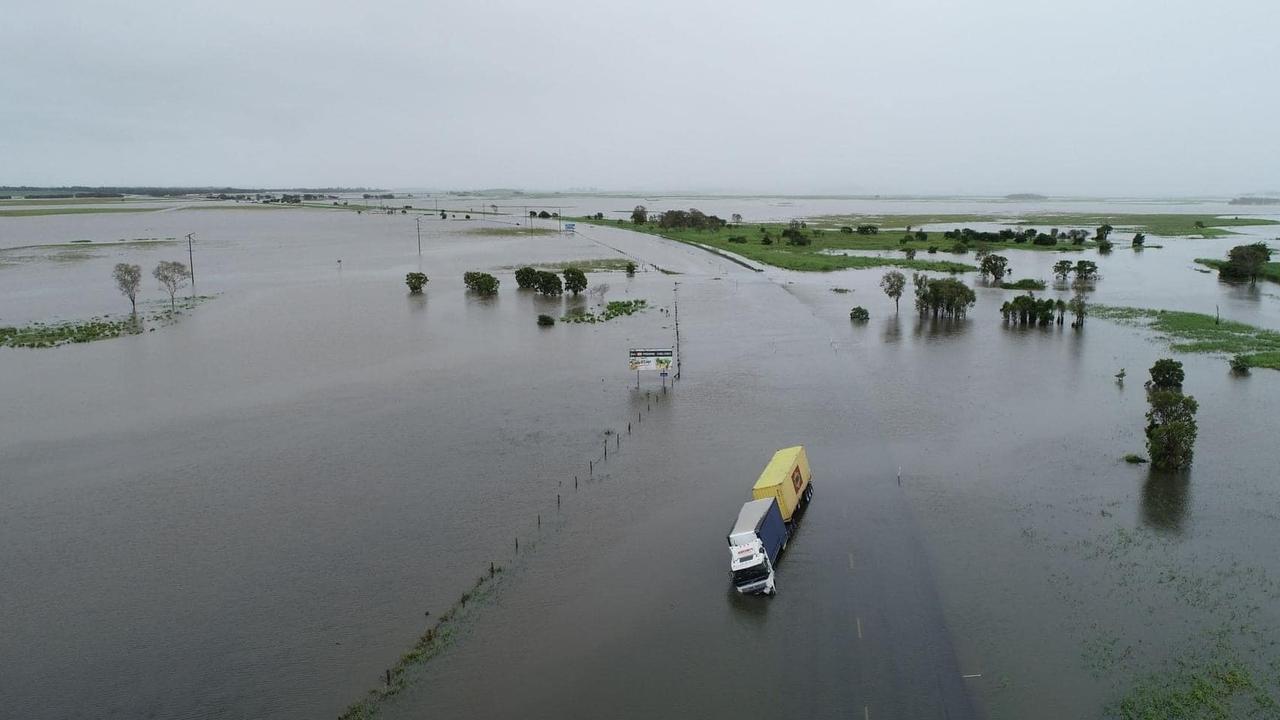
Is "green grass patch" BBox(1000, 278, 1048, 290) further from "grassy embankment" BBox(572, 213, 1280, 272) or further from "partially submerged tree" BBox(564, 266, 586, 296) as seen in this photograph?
"partially submerged tree" BBox(564, 266, 586, 296)

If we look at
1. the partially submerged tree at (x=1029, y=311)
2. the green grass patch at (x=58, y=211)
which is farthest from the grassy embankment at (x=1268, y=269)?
the green grass patch at (x=58, y=211)

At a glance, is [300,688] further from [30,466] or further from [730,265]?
[730,265]

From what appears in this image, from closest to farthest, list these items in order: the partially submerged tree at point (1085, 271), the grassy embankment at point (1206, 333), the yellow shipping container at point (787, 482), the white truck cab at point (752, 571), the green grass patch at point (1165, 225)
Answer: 1. the white truck cab at point (752, 571)
2. the yellow shipping container at point (787, 482)
3. the grassy embankment at point (1206, 333)
4. the partially submerged tree at point (1085, 271)
5. the green grass patch at point (1165, 225)

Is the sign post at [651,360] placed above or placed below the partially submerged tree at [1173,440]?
above

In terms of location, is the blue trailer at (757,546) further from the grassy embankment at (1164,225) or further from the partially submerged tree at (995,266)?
the grassy embankment at (1164,225)

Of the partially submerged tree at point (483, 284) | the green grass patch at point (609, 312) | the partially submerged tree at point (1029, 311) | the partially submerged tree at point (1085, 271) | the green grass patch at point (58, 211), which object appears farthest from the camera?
the green grass patch at point (58, 211)

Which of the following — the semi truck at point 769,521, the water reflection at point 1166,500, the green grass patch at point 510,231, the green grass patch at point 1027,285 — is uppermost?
the green grass patch at point 510,231

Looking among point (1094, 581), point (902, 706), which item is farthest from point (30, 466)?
point (1094, 581)

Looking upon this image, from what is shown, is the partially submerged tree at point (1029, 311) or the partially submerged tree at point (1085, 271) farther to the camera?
the partially submerged tree at point (1085, 271)
